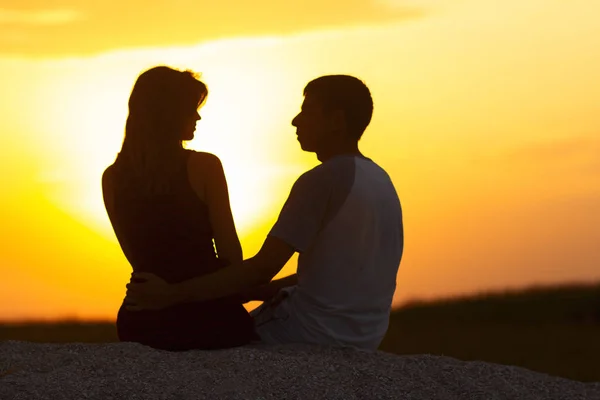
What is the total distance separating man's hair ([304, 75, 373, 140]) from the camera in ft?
18.7

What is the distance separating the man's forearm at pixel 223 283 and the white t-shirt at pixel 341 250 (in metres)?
0.27

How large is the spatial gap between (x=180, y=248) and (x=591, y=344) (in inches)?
285

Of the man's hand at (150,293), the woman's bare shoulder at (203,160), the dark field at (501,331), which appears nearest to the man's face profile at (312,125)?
the woman's bare shoulder at (203,160)

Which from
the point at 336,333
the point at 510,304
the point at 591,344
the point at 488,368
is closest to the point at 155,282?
the point at 336,333

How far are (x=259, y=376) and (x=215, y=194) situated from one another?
3.87 feet

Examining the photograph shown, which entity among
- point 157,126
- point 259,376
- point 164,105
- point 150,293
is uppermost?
point 164,105

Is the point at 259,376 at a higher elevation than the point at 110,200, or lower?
lower

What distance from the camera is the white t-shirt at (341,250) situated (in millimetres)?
5484

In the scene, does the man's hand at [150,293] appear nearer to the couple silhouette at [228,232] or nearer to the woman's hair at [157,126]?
the couple silhouette at [228,232]

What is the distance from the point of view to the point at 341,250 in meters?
5.62

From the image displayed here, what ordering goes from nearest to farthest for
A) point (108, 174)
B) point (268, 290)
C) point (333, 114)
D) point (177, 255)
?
point (333, 114), point (177, 255), point (108, 174), point (268, 290)

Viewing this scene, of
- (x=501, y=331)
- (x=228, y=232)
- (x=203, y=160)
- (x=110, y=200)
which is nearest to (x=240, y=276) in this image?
(x=228, y=232)

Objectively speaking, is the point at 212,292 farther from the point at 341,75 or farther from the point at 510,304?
the point at 510,304

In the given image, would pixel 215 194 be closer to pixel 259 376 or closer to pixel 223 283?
pixel 223 283
